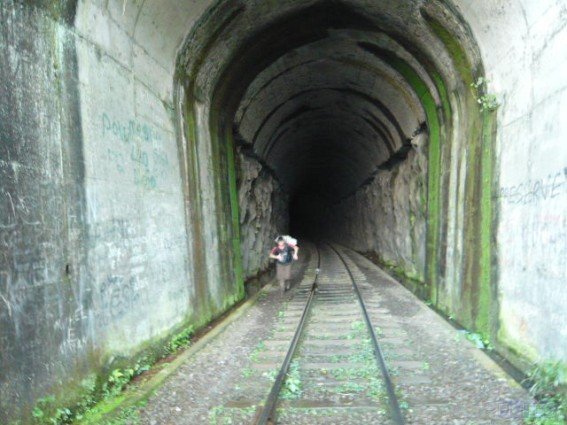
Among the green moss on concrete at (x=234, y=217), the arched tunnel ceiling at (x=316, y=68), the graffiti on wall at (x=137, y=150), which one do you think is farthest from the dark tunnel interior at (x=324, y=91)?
the graffiti on wall at (x=137, y=150)

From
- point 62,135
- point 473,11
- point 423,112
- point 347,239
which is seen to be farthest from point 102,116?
point 347,239

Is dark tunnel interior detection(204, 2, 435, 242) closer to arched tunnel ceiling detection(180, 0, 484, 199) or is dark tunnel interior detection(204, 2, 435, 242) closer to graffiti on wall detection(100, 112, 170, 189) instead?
arched tunnel ceiling detection(180, 0, 484, 199)

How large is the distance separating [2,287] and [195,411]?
204 cm

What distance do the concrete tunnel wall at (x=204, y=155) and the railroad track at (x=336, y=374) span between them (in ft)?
5.28

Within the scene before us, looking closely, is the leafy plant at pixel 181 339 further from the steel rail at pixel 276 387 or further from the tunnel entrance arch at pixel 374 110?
the tunnel entrance arch at pixel 374 110

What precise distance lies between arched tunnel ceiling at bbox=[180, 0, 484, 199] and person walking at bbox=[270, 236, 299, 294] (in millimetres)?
2787

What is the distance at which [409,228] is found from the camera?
45.0ft

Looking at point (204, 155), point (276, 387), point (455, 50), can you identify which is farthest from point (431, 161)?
point (276, 387)

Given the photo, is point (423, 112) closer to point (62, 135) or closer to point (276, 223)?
point (62, 135)

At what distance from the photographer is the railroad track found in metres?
4.06

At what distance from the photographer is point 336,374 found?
5113 millimetres

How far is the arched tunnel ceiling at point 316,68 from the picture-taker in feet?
24.6

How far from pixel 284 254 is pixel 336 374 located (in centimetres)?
543

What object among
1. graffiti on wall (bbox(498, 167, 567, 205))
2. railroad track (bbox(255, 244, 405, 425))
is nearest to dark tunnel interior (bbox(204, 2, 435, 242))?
graffiti on wall (bbox(498, 167, 567, 205))
